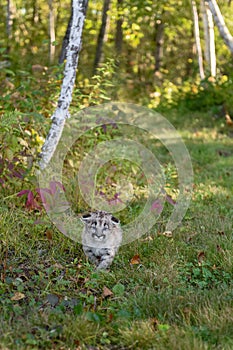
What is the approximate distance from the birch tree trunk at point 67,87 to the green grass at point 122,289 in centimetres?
94

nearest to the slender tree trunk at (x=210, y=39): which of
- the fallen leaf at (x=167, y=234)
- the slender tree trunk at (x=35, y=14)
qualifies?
the slender tree trunk at (x=35, y=14)

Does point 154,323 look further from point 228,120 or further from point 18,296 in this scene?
point 228,120

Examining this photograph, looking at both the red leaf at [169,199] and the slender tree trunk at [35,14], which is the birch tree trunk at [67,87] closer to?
the red leaf at [169,199]

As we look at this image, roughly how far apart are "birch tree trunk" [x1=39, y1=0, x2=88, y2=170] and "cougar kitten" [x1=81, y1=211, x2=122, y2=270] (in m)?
1.76

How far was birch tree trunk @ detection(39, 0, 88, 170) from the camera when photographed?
6434 millimetres

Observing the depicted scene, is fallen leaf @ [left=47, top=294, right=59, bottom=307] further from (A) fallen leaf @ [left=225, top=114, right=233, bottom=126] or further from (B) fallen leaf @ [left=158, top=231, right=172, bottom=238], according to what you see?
(A) fallen leaf @ [left=225, top=114, right=233, bottom=126]

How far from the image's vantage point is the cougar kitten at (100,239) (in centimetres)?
486

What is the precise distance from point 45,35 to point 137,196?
10388 mm

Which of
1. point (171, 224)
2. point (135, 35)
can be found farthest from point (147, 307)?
point (135, 35)

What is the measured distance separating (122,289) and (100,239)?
2.16ft

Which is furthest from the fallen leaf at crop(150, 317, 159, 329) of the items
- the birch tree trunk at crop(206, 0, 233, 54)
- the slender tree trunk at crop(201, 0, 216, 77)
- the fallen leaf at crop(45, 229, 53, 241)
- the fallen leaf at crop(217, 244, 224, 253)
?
the slender tree trunk at crop(201, 0, 216, 77)

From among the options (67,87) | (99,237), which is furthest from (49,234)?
(67,87)

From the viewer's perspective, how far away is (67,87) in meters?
6.52

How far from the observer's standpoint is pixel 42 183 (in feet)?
19.7
